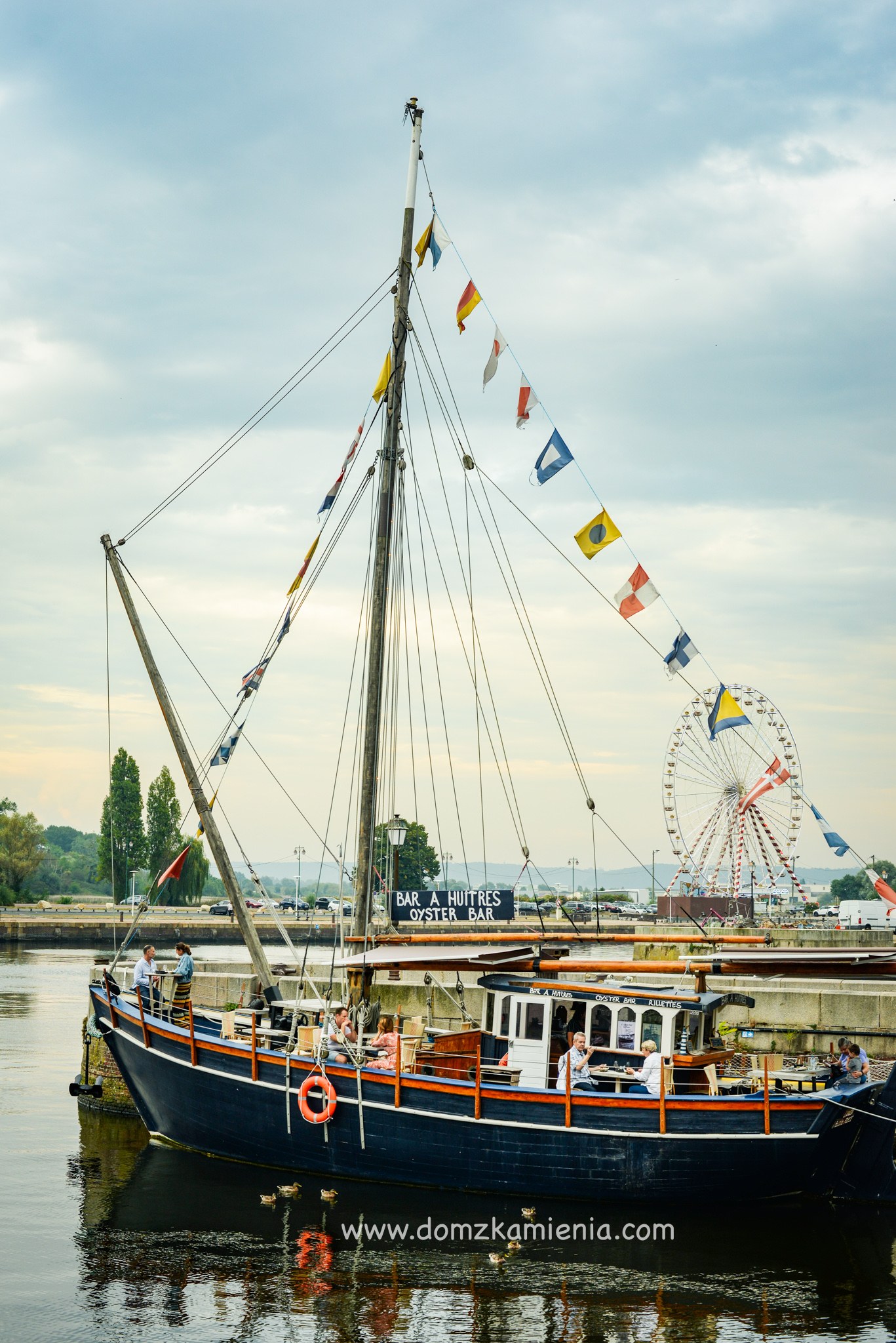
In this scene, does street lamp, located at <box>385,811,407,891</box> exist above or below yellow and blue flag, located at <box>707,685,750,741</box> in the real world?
below

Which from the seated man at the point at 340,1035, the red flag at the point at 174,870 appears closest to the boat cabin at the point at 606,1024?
the seated man at the point at 340,1035

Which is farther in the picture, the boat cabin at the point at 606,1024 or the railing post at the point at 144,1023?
the railing post at the point at 144,1023

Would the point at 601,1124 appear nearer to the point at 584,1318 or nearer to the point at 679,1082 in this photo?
the point at 679,1082

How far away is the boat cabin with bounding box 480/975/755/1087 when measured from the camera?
21625 millimetres

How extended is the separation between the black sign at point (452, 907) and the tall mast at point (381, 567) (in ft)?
3.88

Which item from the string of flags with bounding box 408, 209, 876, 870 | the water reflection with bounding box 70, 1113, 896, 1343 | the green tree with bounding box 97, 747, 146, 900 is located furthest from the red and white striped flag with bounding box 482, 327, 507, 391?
the green tree with bounding box 97, 747, 146, 900

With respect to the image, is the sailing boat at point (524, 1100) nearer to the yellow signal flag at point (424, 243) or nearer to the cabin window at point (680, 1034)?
the cabin window at point (680, 1034)

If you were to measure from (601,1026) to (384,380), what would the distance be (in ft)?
48.7

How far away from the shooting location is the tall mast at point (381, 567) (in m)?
25.9

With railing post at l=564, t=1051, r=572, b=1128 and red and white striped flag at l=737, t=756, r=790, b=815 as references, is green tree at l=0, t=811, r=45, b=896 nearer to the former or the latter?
red and white striped flag at l=737, t=756, r=790, b=815

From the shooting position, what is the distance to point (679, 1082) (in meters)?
20.9

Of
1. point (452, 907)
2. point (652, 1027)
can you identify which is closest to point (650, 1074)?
point (652, 1027)

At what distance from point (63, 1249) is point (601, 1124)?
8.63m

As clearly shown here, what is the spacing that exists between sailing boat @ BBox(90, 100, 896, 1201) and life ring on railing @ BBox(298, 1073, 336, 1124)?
0.09 ft
